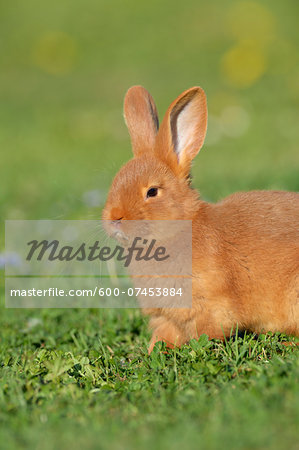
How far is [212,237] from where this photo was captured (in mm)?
4008

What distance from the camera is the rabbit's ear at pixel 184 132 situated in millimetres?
4203

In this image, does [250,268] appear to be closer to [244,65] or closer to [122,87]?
[244,65]

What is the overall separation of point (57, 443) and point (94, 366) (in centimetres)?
133

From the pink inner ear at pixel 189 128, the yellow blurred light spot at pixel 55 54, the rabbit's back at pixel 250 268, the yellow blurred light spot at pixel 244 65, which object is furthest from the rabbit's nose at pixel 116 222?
the yellow blurred light spot at pixel 55 54

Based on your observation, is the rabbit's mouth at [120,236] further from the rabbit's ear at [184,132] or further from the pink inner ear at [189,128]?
the pink inner ear at [189,128]

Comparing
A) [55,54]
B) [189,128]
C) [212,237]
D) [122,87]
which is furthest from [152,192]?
[55,54]

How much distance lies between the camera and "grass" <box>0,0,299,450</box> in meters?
2.79

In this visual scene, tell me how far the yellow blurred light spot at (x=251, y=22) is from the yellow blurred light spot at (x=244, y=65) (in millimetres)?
1250

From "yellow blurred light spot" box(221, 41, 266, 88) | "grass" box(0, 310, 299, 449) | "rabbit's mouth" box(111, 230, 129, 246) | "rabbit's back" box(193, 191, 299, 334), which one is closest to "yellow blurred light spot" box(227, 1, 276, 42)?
"yellow blurred light spot" box(221, 41, 266, 88)

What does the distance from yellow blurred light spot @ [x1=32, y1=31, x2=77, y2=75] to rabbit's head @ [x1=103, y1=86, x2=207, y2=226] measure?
46.7ft

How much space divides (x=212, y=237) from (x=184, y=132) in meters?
0.85

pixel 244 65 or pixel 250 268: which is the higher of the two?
pixel 244 65

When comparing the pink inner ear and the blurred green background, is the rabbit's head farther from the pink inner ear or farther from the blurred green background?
the blurred green background

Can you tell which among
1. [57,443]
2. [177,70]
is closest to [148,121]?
[57,443]
